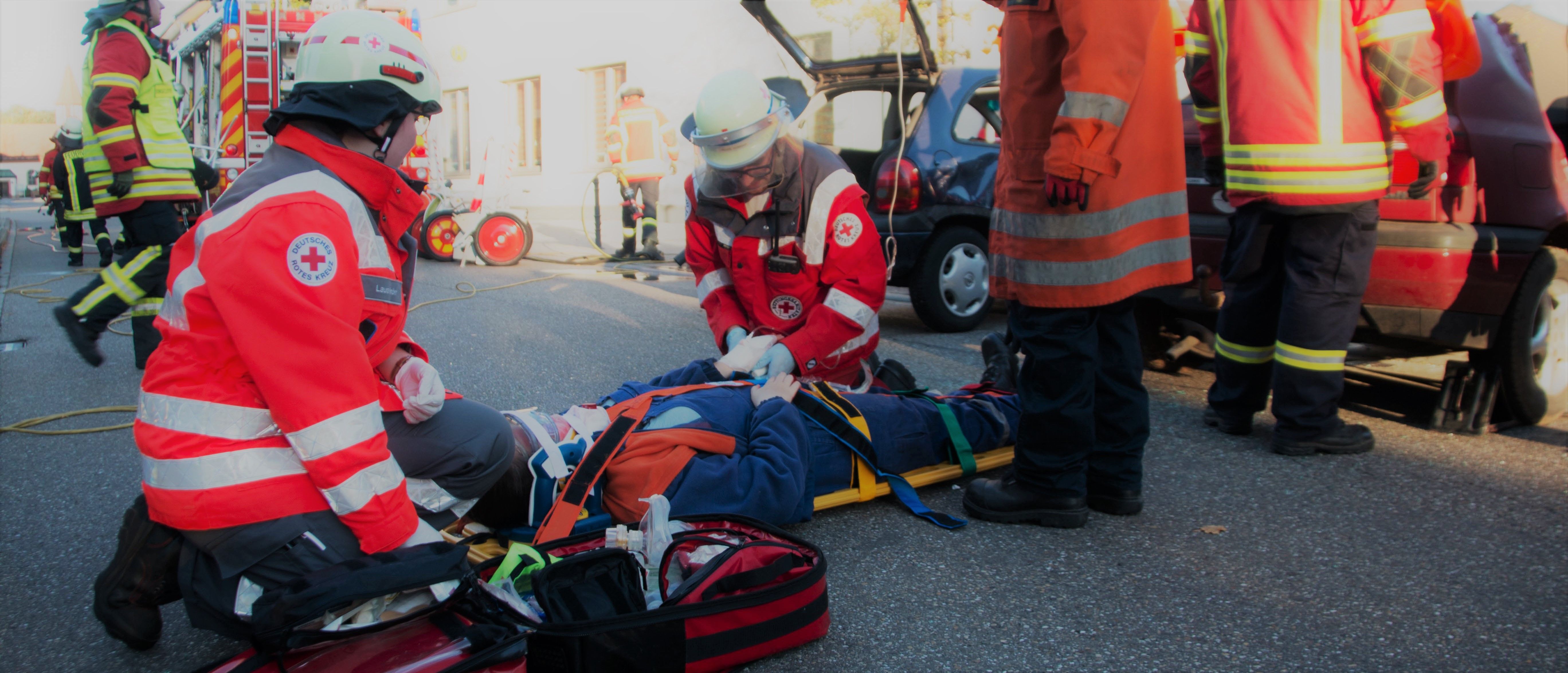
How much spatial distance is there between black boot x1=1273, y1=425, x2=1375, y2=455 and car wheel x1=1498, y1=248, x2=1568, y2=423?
2.26ft

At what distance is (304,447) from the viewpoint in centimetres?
160

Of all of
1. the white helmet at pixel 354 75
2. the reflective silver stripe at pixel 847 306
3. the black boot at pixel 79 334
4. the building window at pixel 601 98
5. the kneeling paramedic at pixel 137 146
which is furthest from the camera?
the building window at pixel 601 98

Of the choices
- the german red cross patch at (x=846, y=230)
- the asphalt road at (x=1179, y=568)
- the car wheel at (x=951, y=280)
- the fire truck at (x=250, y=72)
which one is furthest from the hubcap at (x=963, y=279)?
the fire truck at (x=250, y=72)

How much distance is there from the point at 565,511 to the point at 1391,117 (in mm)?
2881

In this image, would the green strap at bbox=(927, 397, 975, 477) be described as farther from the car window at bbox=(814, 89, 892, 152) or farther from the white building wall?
the white building wall

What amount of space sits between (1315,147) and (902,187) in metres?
2.55

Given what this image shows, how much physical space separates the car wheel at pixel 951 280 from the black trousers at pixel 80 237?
7.98 metres

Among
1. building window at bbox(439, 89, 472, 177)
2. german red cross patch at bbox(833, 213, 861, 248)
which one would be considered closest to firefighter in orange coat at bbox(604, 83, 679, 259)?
german red cross patch at bbox(833, 213, 861, 248)

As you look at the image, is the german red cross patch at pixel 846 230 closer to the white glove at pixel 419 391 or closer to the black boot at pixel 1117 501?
the black boot at pixel 1117 501

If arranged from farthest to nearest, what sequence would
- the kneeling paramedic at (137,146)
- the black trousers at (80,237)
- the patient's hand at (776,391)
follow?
the black trousers at (80,237)
the kneeling paramedic at (137,146)
the patient's hand at (776,391)

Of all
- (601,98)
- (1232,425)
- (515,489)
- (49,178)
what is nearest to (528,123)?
(601,98)

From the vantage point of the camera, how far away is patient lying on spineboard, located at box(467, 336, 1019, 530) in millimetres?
2342

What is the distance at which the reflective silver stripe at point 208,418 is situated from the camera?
1.63 meters

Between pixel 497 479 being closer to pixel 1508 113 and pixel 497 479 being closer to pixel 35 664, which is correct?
pixel 35 664
